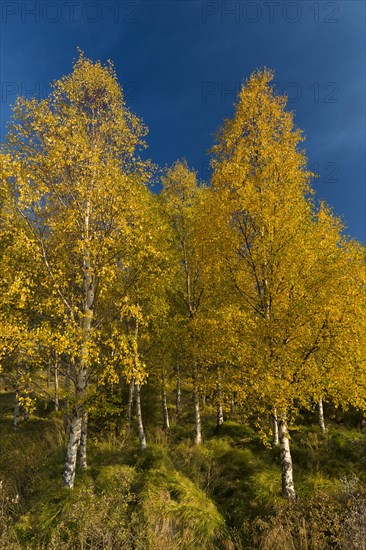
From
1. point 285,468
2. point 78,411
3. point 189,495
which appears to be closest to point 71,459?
point 78,411

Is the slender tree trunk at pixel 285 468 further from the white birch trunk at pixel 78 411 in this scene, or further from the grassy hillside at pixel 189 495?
the white birch trunk at pixel 78 411

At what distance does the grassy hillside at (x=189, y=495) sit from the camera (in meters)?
8.12

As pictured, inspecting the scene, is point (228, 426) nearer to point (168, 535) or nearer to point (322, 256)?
point (168, 535)

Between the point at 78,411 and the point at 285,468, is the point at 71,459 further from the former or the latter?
the point at 285,468

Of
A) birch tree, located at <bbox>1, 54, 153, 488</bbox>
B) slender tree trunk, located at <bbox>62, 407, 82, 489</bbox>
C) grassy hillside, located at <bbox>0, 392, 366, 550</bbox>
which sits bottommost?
grassy hillside, located at <bbox>0, 392, 366, 550</bbox>

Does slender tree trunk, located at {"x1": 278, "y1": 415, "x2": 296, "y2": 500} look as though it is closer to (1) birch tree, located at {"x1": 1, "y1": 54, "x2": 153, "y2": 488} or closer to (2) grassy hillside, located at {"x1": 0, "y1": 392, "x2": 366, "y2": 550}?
(2) grassy hillside, located at {"x1": 0, "y1": 392, "x2": 366, "y2": 550}

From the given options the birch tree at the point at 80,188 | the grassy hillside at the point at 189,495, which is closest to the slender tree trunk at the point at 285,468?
the grassy hillside at the point at 189,495

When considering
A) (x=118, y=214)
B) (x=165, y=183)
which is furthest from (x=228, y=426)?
(x=165, y=183)

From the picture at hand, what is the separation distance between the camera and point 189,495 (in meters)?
10.4

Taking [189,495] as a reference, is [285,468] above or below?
above

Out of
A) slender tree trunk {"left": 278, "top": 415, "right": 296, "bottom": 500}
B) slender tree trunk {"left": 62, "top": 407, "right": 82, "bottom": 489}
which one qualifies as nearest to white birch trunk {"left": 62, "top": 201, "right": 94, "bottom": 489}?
slender tree trunk {"left": 62, "top": 407, "right": 82, "bottom": 489}

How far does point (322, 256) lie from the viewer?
11352 mm

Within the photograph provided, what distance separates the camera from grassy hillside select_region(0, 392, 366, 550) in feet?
26.6

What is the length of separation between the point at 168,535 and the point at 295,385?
5320 millimetres
